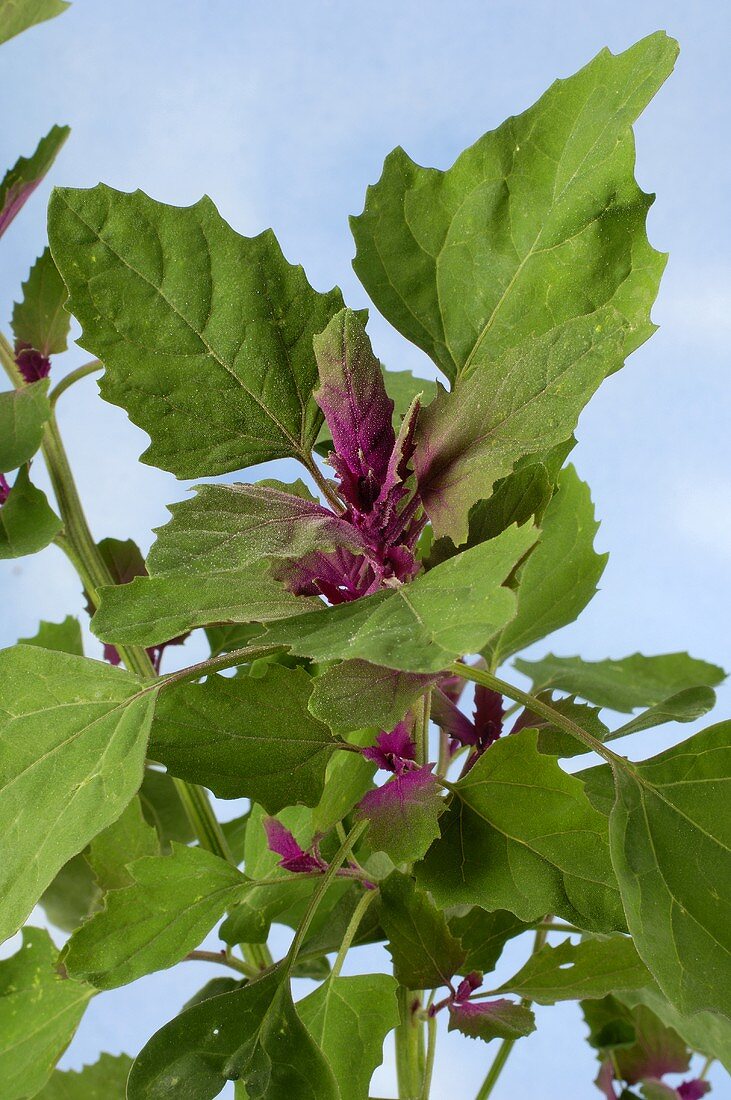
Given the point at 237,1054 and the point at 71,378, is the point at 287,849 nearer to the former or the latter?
the point at 237,1054

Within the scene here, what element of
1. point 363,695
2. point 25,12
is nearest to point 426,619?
point 363,695

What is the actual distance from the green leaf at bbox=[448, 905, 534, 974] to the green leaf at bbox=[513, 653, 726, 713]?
166mm

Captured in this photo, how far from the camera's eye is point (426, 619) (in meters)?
0.36

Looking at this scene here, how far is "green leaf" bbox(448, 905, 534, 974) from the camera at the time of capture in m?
0.60

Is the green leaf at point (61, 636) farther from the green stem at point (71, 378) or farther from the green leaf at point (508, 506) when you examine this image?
the green leaf at point (508, 506)

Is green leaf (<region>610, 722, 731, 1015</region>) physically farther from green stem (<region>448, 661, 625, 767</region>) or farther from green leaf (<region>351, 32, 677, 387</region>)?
green leaf (<region>351, 32, 677, 387</region>)

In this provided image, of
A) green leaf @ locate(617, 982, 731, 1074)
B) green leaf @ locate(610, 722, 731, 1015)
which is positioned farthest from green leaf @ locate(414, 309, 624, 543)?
green leaf @ locate(617, 982, 731, 1074)

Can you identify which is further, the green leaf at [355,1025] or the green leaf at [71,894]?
the green leaf at [71,894]

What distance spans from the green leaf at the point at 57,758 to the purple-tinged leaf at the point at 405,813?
96mm

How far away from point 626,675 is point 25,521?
1.33ft

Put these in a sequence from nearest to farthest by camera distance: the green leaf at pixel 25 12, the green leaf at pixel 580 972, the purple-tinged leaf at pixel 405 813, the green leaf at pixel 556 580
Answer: the purple-tinged leaf at pixel 405 813, the green leaf at pixel 580 972, the green leaf at pixel 556 580, the green leaf at pixel 25 12

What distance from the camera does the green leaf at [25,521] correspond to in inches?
25.8

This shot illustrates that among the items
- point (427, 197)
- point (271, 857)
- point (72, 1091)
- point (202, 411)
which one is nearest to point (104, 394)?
point (202, 411)

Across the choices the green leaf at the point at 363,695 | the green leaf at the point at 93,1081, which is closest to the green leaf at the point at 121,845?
the green leaf at the point at 93,1081
